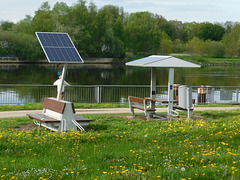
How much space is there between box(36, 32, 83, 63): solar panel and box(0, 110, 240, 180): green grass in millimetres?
3057

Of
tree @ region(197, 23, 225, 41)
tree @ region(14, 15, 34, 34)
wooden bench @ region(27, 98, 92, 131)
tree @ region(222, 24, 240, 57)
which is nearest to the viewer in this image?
wooden bench @ region(27, 98, 92, 131)

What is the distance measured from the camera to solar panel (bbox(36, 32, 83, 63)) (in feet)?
42.7

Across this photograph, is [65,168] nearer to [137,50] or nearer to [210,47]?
[137,50]

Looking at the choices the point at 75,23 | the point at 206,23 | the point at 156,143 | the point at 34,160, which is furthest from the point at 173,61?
the point at 206,23

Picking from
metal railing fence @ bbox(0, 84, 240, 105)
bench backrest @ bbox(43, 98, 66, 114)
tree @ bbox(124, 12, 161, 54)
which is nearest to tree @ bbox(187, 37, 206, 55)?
tree @ bbox(124, 12, 161, 54)

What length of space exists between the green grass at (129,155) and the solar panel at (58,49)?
10.0ft

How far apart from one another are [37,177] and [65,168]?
67cm

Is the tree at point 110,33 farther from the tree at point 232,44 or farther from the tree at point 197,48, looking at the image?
the tree at point 232,44

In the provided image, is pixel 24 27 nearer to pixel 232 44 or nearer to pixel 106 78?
pixel 106 78

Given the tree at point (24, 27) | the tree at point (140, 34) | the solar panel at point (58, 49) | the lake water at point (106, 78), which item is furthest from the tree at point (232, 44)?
the solar panel at point (58, 49)

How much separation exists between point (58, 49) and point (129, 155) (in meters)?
6.44

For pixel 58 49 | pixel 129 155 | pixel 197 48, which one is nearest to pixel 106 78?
pixel 58 49

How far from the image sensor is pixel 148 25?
131 meters

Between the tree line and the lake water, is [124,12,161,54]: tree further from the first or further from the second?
the lake water
